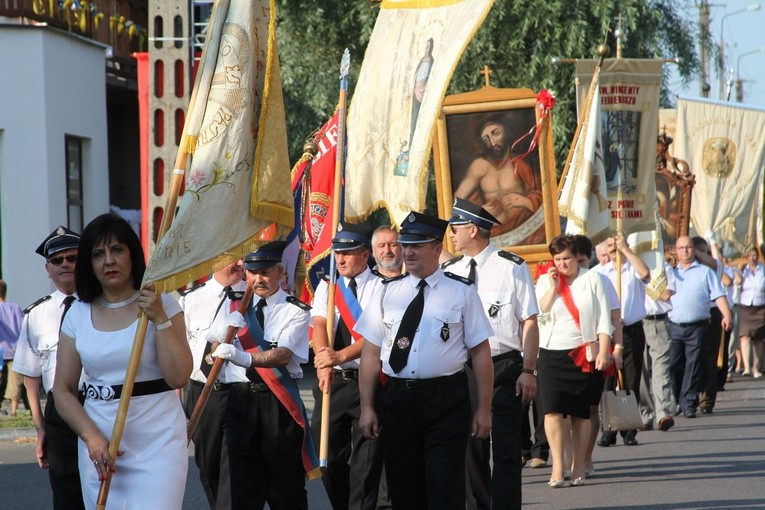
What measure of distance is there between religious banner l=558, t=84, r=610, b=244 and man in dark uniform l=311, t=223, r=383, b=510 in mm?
4472

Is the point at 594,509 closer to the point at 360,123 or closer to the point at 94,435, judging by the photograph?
the point at 360,123

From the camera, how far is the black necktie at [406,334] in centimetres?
729

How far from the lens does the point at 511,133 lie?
11.6m

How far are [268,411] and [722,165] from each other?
15.2 m

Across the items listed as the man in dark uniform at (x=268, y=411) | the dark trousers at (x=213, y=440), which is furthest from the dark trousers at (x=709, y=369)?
the man in dark uniform at (x=268, y=411)

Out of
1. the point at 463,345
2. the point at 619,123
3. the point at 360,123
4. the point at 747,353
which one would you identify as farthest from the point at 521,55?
the point at 463,345

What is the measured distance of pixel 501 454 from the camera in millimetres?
8727

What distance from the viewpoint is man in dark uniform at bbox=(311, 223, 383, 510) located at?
27.1 feet

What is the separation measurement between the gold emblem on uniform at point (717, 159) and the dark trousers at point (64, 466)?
52.6ft

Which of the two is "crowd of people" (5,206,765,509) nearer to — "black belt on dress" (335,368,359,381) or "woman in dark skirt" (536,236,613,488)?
"black belt on dress" (335,368,359,381)

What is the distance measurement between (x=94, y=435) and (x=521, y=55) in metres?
19.3

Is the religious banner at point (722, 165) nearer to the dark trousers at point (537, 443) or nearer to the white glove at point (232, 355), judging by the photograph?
the dark trousers at point (537, 443)

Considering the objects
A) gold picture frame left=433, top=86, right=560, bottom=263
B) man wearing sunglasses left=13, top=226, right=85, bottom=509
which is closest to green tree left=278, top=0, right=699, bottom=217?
gold picture frame left=433, top=86, right=560, bottom=263

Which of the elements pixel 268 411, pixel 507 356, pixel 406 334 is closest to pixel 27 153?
pixel 507 356
